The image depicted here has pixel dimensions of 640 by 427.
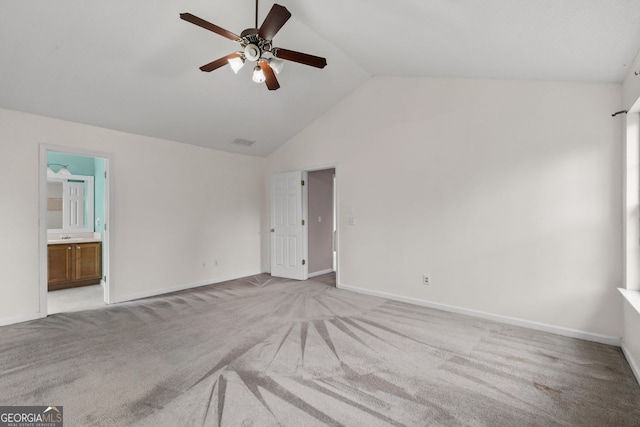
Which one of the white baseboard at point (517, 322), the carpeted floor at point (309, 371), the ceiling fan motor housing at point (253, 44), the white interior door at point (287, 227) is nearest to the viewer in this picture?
the carpeted floor at point (309, 371)

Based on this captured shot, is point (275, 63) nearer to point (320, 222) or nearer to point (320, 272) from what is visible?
point (320, 222)

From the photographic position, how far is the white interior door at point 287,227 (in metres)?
5.55

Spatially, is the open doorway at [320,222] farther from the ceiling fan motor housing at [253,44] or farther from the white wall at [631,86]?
the white wall at [631,86]

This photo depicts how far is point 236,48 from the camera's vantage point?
3.38 m

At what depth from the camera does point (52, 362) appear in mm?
2568

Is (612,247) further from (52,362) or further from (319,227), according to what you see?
(52,362)

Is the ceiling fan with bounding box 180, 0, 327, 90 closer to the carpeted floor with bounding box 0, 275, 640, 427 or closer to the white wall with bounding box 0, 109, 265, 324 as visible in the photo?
the white wall with bounding box 0, 109, 265, 324

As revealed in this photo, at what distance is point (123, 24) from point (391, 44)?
2.69m

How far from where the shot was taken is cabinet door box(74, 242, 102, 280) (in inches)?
205

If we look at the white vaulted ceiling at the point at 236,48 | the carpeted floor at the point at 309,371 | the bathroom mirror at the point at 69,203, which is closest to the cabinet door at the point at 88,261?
the bathroom mirror at the point at 69,203

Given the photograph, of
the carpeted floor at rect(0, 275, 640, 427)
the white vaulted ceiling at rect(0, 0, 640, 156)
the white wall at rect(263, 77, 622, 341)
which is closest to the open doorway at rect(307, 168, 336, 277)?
the white wall at rect(263, 77, 622, 341)

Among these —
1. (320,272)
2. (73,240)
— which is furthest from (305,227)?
(73,240)

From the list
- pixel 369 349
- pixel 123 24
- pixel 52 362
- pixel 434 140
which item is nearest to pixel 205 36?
pixel 123 24

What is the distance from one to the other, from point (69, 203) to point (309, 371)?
19.3ft
